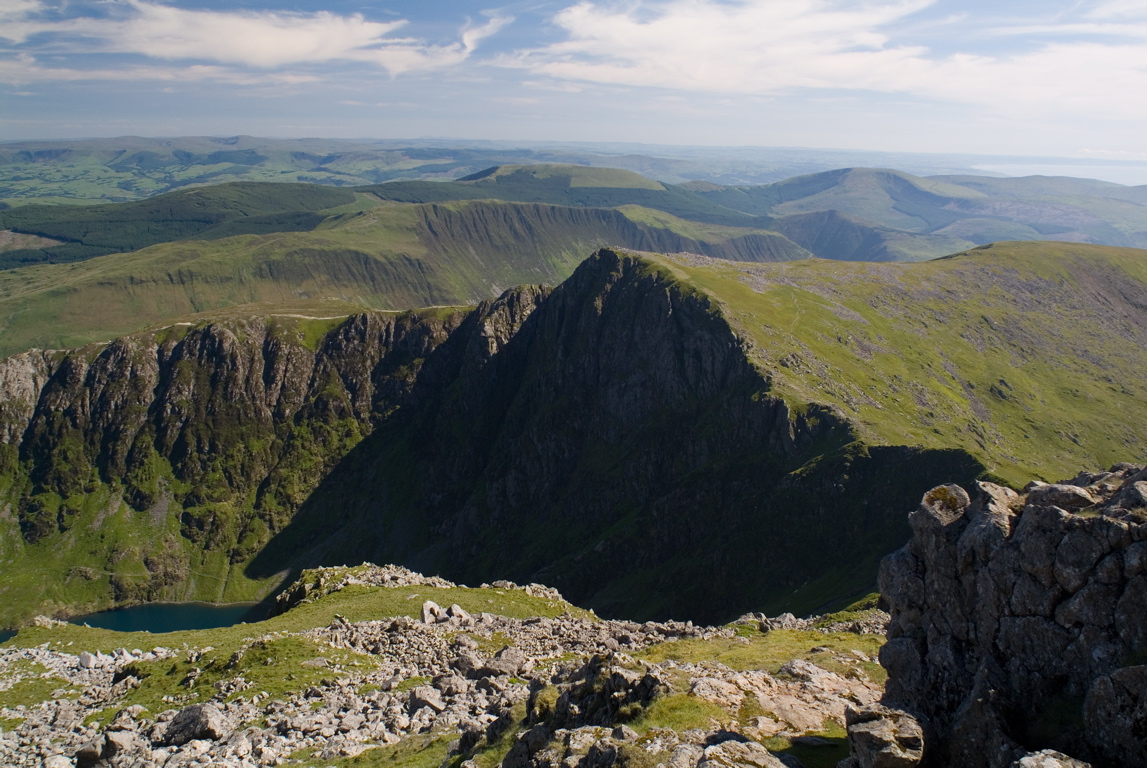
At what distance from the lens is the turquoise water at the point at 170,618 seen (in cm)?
18675

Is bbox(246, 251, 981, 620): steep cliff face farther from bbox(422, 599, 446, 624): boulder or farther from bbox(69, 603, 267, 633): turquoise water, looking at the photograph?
bbox(422, 599, 446, 624): boulder

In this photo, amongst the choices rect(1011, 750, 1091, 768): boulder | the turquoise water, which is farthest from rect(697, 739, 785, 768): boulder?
the turquoise water

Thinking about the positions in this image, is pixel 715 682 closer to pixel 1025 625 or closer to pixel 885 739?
pixel 885 739

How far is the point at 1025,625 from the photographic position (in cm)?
2739

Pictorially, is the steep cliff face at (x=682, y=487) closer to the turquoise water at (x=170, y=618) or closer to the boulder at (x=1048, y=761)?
the turquoise water at (x=170, y=618)

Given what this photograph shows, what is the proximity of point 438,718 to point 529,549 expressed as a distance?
5126 inches

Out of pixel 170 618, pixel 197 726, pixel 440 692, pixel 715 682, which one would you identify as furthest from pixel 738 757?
pixel 170 618

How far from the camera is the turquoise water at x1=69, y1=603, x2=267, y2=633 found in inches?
7352

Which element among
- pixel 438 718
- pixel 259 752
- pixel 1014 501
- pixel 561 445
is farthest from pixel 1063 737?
pixel 561 445

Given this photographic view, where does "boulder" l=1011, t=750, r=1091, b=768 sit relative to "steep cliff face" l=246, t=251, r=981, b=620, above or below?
above

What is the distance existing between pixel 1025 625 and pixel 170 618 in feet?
737

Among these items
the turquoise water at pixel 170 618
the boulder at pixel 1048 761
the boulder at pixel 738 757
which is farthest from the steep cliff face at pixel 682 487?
the boulder at pixel 1048 761

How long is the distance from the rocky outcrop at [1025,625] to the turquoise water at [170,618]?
195 metres

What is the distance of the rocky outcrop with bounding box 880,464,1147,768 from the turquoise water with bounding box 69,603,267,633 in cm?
19464
